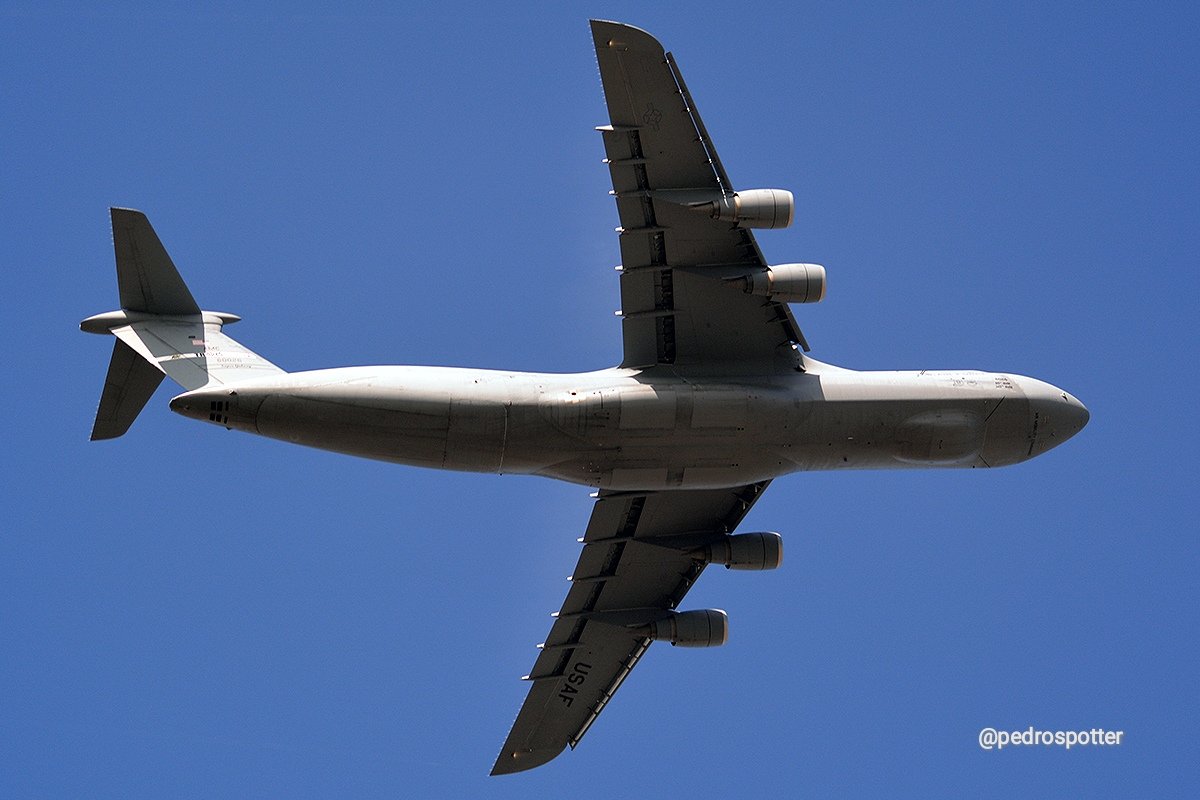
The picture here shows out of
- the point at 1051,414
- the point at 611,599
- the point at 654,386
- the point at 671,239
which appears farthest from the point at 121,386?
the point at 1051,414

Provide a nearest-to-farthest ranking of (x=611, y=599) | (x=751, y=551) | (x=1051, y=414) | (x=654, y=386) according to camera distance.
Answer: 1. (x=654, y=386)
2. (x=1051, y=414)
3. (x=751, y=551)
4. (x=611, y=599)

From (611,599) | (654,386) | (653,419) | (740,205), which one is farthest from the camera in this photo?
(611,599)

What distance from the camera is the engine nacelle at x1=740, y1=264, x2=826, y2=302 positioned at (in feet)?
85.9

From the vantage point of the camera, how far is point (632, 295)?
26.7 m

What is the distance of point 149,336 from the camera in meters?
26.2

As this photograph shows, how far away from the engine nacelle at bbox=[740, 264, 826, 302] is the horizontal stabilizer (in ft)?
32.8

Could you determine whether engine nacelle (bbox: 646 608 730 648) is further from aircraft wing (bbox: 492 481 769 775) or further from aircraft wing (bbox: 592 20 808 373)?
aircraft wing (bbox: 592 20 808 373)

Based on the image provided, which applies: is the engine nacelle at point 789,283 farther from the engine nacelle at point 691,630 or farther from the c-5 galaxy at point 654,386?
the engine nacelle at point 691,630

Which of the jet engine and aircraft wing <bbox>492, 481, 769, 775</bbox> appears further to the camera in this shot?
aircraft wing <bbox>492, 481, 769, 775</bbox>

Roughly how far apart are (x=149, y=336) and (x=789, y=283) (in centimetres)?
1055

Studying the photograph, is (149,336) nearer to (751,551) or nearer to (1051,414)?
(751,551)

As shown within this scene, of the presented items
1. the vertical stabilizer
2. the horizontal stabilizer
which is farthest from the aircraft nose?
the horizontal stabilizer

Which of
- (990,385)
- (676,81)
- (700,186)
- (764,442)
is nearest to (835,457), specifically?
(764,442)

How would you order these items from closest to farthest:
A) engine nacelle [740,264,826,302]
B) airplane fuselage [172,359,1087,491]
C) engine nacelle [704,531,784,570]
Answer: airplane fuselage [172,359,1087,491]
engine nacelle [740,264,826,302]
engine nacelle [704,531,784,570]
